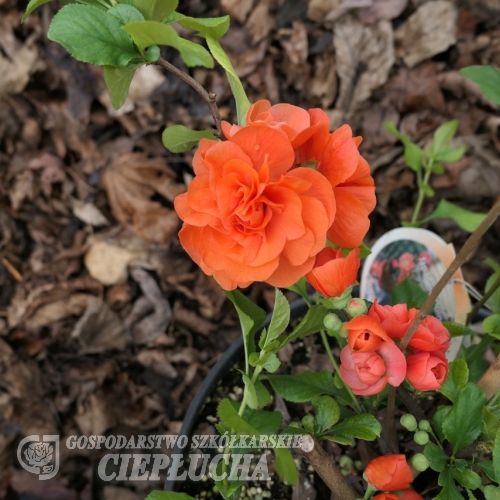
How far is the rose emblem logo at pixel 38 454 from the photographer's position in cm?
108

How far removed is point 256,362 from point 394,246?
0.49 metres

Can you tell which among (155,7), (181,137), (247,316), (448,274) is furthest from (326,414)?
(155,7)

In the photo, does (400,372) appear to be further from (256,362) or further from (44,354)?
(44,354)

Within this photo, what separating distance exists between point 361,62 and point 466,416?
1033 millimetres

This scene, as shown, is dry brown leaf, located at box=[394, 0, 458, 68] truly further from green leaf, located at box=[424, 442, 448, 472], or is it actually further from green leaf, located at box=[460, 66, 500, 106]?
green leaf, located at box=[424, 442, 448, 472]

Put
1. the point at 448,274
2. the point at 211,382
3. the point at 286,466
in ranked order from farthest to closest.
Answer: the point at 211,382 → the point at 286,466 → the point at 448,274

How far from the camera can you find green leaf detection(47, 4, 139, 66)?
0.48m

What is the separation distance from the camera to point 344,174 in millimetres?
494

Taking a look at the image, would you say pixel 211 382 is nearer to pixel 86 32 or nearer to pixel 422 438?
pixel 422 438

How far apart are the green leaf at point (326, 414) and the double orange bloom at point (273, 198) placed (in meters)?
0.19

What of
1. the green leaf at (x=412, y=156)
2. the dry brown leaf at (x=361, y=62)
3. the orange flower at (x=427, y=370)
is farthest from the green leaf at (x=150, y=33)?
the dry brown leaf at (x=361, y=62)

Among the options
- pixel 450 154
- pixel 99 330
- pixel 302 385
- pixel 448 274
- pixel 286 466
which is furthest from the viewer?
pixel 99 330

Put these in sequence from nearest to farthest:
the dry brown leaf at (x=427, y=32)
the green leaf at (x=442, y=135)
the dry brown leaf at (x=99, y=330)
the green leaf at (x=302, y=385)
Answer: the green leaf at (x=302, y=385) → the green leaf at (x=442, y=135) → the dry brown leaf at (x=99, y=330) → the dry brown leaf at (x=427, y=32)

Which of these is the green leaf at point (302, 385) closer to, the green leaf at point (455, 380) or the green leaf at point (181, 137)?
the green leaf at point (455, 380)
